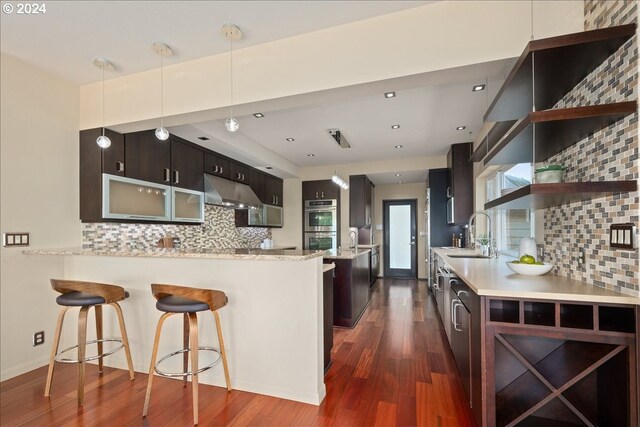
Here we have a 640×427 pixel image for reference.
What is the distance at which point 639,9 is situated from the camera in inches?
52.7

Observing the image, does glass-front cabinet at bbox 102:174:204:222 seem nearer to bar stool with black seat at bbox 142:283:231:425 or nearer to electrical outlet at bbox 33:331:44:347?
electrical outlet at bbox 33:331:44:347

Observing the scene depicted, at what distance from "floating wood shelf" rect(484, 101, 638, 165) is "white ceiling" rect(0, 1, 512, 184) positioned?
0.50m

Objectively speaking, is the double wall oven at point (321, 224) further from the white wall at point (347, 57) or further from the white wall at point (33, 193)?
the white wall at point (33, 193)

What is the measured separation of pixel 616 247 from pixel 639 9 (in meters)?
1.11

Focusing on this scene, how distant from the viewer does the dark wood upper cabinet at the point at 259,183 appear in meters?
5.57

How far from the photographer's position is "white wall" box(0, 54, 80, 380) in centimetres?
247

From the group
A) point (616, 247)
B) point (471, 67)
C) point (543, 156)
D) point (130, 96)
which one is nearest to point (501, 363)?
point (616, 247)

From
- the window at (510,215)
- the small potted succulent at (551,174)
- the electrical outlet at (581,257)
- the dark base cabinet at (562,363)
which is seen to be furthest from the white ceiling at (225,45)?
the dark base cabinet at (562,363)

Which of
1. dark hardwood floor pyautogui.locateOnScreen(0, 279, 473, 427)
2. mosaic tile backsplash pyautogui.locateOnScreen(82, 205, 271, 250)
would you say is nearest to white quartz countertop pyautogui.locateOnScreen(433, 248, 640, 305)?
dark hardwood floor pyautogui.locateOnScreen(0, 279, 473, 427)

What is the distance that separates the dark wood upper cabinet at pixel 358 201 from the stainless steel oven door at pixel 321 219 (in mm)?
378

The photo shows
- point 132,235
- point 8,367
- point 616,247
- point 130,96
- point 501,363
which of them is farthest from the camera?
point 132,235

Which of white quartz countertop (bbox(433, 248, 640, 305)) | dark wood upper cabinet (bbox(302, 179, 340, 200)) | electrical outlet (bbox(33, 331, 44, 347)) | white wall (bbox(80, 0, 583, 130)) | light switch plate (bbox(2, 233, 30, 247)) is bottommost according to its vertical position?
electrical outlet (bbox(33, 331, 44, 347))

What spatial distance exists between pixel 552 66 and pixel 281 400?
9.00ft

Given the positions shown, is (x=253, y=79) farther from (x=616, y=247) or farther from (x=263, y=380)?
(x=616, y=247)
